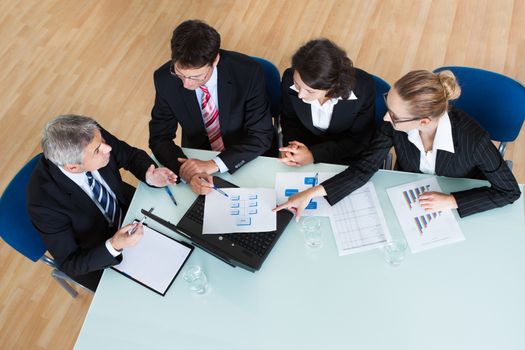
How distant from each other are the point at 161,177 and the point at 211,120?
55cm

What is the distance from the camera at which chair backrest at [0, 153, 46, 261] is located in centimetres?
199

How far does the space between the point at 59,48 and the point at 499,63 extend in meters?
3.77

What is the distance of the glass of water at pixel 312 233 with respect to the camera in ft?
6.02

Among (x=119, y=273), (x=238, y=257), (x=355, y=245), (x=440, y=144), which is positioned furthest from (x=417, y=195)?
(x=119, y=273)

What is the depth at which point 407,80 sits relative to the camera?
1828 millimetres

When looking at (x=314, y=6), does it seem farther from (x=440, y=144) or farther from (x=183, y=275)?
(x=183, y=275)

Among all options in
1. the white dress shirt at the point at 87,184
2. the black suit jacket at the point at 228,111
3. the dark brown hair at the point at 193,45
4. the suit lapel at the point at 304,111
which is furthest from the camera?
the suit lapel at the point at 304,111

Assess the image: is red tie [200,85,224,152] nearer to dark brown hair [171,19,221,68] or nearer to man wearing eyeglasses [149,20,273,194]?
man wearing eyeglasses [149,20,273,194]

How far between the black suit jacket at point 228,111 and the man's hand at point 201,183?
0.12m

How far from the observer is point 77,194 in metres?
1.97

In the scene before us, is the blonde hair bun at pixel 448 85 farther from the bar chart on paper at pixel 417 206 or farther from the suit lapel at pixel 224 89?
the suit lapel at pixel 224 89

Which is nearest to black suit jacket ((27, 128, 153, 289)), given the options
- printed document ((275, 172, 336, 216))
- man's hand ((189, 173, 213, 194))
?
man's hand ((189, 173, 213, 194))

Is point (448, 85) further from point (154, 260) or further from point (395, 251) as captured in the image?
point (154, 260)

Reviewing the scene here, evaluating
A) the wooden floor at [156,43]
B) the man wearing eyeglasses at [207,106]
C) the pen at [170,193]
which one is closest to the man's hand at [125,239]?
the pen at [170,193]
